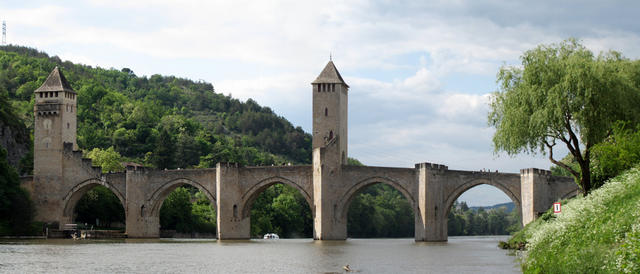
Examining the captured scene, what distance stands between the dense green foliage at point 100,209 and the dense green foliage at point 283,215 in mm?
12847

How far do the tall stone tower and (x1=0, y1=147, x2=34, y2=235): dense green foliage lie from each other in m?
22.7

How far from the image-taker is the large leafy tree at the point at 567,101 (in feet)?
99.2

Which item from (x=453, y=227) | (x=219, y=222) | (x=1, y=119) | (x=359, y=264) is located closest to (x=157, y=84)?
(x=453, y=227)

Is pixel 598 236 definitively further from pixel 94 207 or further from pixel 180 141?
pixel 180 141

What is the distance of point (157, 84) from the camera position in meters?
158

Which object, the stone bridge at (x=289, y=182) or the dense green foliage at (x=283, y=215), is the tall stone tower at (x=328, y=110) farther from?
the dense green foliage at (x=283, y=215)

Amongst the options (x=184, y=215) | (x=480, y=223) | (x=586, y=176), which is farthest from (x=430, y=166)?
(x=480, y=223)

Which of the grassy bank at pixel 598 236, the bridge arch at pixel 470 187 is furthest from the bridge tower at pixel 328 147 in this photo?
the grassy bank at pixel 598 236

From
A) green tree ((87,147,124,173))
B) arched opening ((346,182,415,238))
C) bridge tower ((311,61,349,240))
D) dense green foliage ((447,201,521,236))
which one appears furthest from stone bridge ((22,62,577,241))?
dense green foliage ((447,201,521,236))

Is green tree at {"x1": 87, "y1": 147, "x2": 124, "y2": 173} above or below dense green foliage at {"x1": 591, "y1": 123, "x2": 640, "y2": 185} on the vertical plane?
above

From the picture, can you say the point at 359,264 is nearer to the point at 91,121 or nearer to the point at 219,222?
the point at 219,222

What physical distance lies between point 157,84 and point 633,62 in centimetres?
13275

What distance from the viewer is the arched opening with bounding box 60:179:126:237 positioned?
63.4 m

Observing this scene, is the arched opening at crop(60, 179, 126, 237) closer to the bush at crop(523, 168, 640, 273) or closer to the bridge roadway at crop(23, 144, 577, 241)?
the bridge roadway at crop(23, 144, 577, 241)
